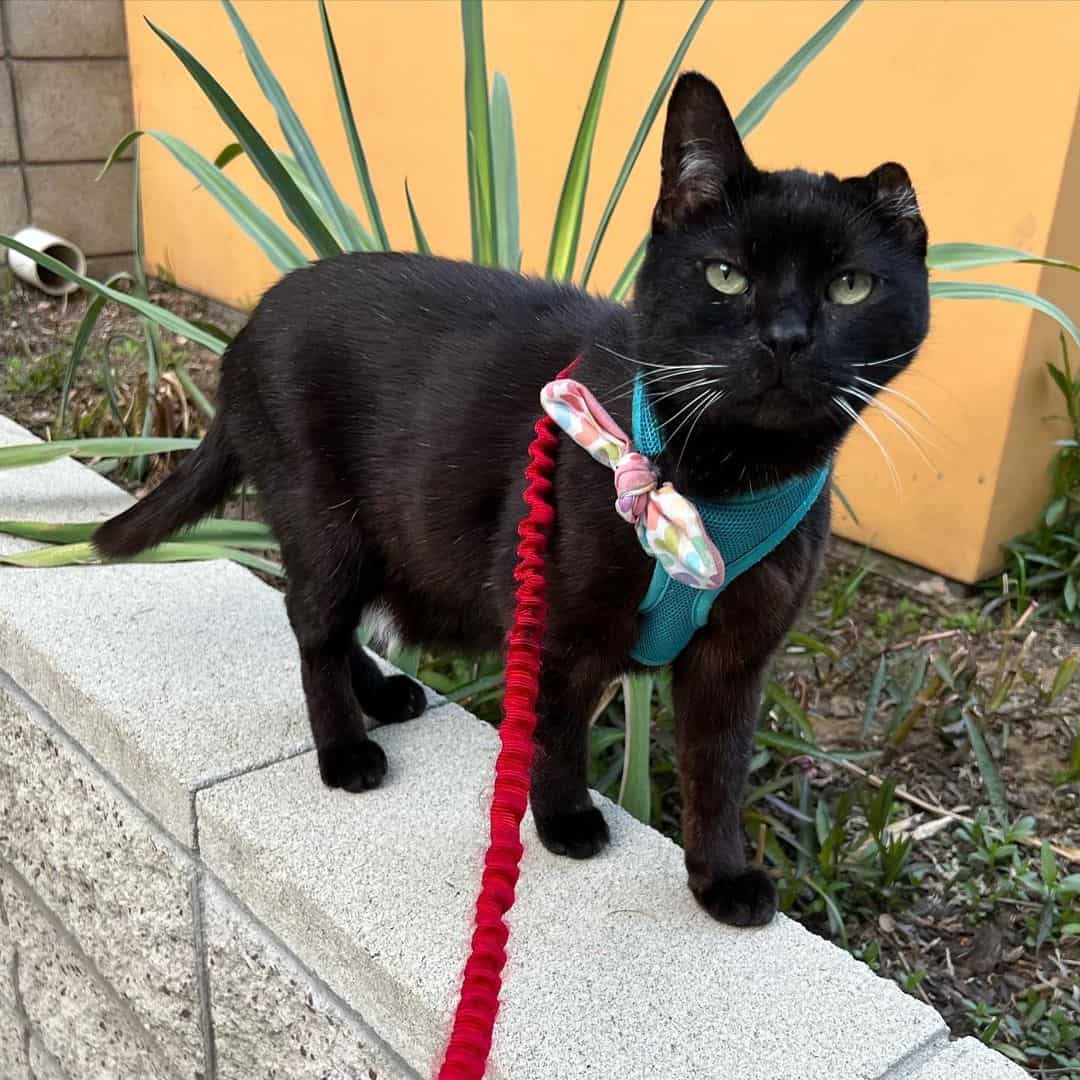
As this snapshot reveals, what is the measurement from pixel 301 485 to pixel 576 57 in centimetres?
133

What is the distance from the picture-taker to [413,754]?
4.09 feet

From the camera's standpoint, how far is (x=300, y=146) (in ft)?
5.53

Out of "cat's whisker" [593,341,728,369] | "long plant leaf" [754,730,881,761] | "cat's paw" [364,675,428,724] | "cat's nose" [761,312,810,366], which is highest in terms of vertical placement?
"cat's nose" [761,312,810,366]

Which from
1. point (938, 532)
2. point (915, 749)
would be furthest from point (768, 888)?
point (938, 532)

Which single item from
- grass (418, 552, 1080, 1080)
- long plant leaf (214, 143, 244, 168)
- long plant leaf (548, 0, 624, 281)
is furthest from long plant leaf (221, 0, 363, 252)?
grass (418, 552, 1080, 1080)

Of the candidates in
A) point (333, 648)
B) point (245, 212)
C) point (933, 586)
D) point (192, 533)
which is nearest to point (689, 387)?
point (333, 648)

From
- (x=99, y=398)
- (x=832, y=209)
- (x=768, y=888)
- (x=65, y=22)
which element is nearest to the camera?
(x=832, y=209)

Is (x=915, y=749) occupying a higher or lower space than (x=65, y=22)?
lower

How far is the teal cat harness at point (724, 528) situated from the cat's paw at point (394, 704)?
0.44 m

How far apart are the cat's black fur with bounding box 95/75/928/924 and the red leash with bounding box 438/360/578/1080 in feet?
0.09

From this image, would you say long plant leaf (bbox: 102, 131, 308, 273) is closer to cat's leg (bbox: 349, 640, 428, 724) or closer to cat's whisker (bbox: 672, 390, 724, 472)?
cat's leg (bbox: 349, 640, 428, 724)

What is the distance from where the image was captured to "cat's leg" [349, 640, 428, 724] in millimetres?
1298

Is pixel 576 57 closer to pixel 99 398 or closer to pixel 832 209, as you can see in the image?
pixel 99 398

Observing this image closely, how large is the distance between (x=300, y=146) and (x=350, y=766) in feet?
3.15
